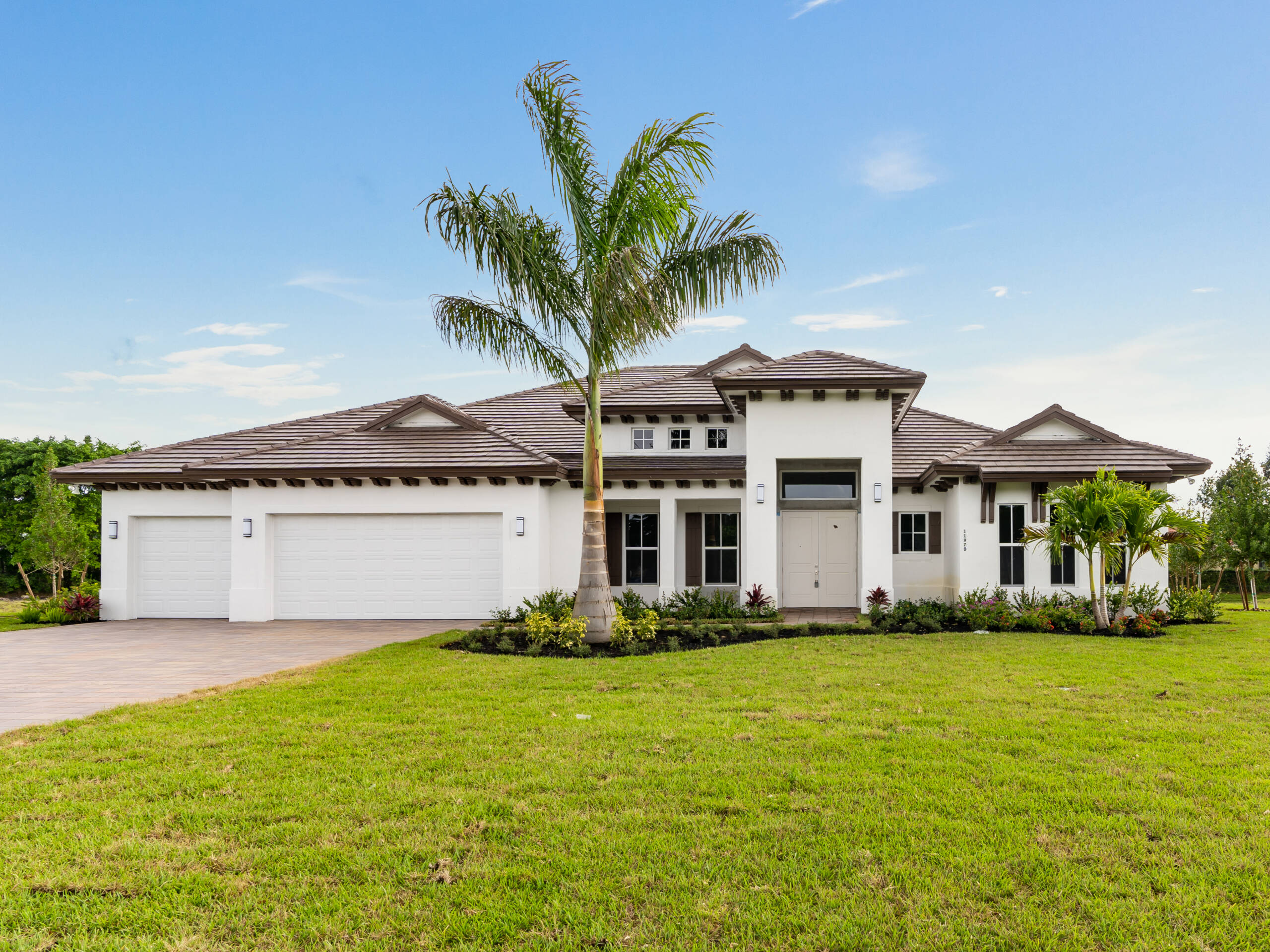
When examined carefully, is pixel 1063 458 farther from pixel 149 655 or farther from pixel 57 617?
pixel 57 617

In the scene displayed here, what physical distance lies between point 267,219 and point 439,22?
7383 millimetres

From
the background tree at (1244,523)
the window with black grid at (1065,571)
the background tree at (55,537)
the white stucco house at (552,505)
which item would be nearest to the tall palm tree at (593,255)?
the white stucco house at (552,505)

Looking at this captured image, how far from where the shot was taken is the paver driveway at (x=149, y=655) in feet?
26.7

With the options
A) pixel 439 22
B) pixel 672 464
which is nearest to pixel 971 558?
pixel 672 464

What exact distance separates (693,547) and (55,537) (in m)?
17.5

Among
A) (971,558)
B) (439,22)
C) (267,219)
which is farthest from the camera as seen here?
(267,219)

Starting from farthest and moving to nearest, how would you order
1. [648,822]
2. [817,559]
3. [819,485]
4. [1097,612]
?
[817,559], [819,485], [1097,612], [648,822]

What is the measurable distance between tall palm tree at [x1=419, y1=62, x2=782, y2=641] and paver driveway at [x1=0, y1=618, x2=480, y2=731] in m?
4.67

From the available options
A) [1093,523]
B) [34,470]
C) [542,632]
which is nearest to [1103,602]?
[1093,523]

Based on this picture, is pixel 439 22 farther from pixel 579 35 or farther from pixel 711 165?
pixel 711 165

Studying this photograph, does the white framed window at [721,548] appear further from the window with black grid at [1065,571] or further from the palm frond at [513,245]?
the palm frond at [513,245]

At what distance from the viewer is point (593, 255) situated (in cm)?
1153

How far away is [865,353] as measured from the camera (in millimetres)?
17391

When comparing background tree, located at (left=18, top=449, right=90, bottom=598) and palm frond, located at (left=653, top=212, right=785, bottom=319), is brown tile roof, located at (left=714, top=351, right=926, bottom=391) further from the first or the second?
background tree, located at (left=18, top=449, right=90, bottom=598)
